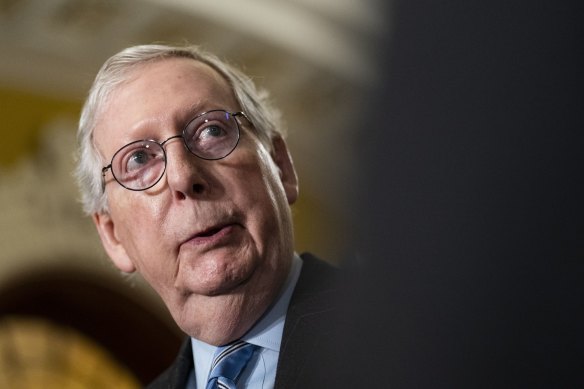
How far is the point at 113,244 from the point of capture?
2297mm

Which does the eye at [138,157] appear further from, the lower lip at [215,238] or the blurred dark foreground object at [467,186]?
the blurred dark foreground object at [467,186]

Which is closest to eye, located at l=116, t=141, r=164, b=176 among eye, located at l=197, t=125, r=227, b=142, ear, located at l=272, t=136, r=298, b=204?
eye, located at l=197, t=125, r=227, b=142

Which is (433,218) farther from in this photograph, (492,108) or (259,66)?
(259,66)

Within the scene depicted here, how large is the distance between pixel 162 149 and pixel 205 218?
22cm

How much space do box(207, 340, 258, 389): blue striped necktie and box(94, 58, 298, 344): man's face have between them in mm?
30

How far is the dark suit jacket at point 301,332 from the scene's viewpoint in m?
1.70

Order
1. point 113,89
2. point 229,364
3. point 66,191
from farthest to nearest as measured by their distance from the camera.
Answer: point 66,191 → point 113,89 → point 229,364

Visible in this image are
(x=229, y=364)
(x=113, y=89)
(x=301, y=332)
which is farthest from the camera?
(x=113, y=89)

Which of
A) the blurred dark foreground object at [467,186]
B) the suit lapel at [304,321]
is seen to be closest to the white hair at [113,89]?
the suit lapel at [304,321]

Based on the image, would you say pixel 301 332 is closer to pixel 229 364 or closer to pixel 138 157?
pixel 229 364

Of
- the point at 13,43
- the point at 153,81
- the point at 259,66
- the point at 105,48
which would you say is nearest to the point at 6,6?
the point at 13,43

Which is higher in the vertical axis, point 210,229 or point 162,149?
point 162,149

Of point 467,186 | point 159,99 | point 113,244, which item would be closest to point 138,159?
point 159,99

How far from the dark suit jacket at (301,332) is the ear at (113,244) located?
257 mm
